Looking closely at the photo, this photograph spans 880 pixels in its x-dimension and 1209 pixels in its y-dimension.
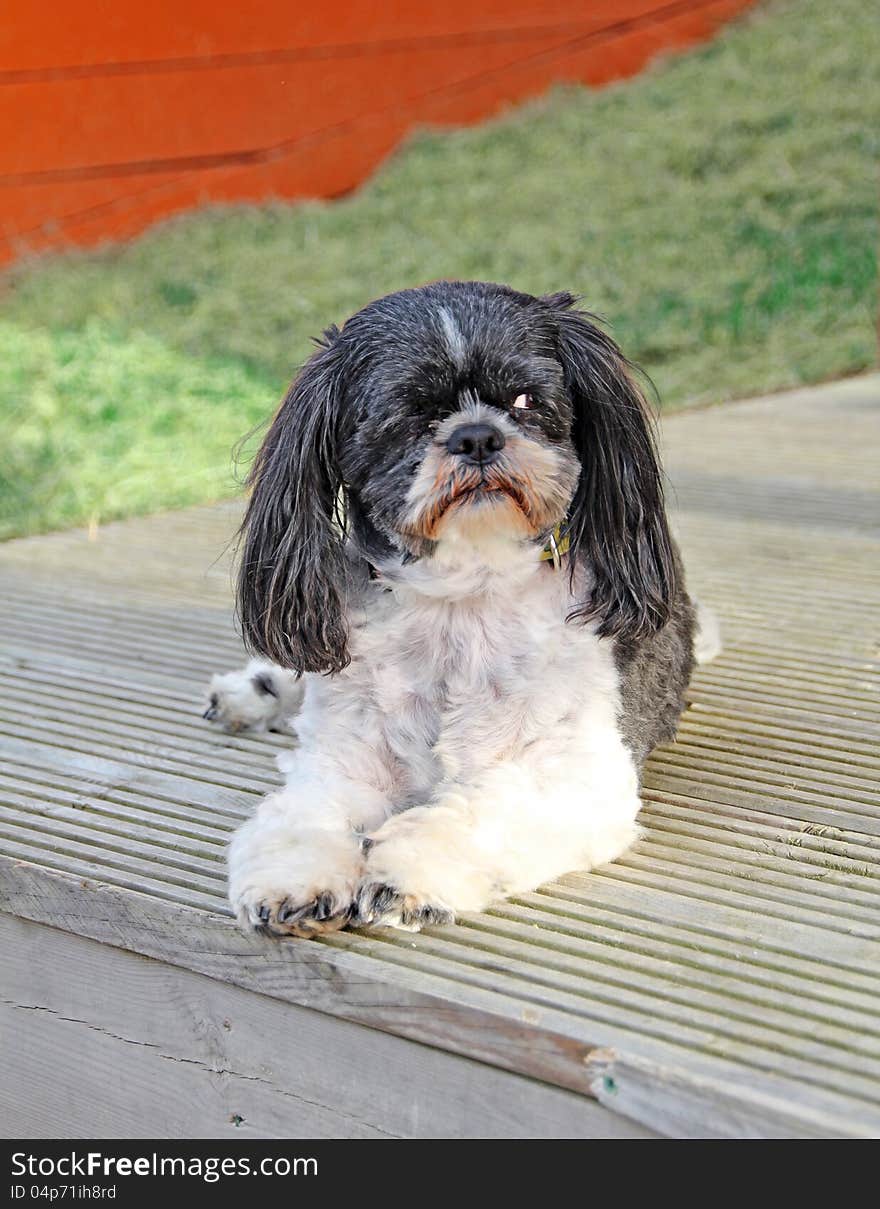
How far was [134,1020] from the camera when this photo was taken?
7.39ft

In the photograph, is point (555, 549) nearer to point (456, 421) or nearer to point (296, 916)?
point (456, 421)

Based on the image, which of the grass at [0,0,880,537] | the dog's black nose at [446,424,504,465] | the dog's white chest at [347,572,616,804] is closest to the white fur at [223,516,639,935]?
the dog's white chest at [347,572,616,804]

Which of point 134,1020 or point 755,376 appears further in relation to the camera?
point 755,376

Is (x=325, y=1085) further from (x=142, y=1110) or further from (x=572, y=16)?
(x=572, y=16)

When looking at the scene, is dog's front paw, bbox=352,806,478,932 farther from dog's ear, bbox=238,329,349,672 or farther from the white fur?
dog's ear, bbox=238,329,349,672

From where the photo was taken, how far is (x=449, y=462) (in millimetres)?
2180

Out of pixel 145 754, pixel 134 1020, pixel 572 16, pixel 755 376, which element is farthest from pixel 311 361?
pixel 572 16

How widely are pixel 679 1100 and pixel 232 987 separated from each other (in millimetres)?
677

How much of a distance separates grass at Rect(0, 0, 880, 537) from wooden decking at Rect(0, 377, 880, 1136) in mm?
2748

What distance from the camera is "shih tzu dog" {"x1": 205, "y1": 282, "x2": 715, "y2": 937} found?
2.21m

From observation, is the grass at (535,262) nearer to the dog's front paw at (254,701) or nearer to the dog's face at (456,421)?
the dog's front paw at (254,701)

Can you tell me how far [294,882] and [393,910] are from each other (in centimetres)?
13

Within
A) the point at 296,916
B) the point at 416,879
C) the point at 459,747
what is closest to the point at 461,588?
the point at 459,747

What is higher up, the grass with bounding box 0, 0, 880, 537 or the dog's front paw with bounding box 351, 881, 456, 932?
the grass with bounding box 0, 0, 880, 537
